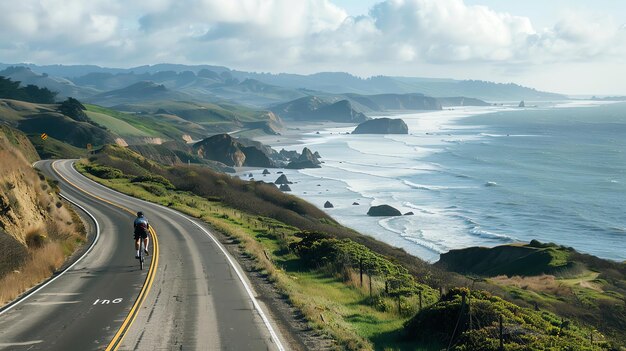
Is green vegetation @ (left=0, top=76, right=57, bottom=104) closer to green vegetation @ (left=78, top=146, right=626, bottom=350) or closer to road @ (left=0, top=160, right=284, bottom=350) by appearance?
green vegetation @ (left=78, top=146, right=626, bottom=350)

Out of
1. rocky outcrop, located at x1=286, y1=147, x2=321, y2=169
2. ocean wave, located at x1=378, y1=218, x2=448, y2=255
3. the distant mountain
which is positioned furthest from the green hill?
the distant mountain

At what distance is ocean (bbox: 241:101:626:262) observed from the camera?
71.3m

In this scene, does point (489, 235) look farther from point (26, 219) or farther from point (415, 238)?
point (26, 219)

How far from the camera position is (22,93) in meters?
186

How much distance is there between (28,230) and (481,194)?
272 feet

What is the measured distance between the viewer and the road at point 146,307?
51.3 feet

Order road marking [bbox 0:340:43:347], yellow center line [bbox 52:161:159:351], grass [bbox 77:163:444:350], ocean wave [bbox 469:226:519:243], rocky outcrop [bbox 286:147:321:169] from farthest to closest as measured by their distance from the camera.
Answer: rocky outcrop [bbox 286:147:321:169] → ocean wave [bbox 469:226:519:243] → grass [bbox 77:163:444:350] → yellow center line [bbox 52:161:159:351] → road marking [bbox 0:340:43:347]

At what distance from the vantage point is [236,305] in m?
19.9

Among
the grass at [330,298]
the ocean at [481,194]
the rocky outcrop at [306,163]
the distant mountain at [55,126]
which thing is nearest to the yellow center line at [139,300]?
the grass at [330,298]

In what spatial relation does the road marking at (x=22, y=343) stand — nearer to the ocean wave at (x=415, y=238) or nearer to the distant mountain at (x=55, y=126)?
the ocean wave at (x=415, y=238)

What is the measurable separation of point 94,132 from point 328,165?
186 feet

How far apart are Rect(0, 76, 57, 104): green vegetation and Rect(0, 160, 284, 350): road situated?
167407 mm

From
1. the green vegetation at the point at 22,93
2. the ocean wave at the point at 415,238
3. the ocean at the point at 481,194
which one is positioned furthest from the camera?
the green vegetation at the point at 22,93

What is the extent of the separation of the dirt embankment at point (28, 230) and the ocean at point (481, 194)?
→ 1444 inches
